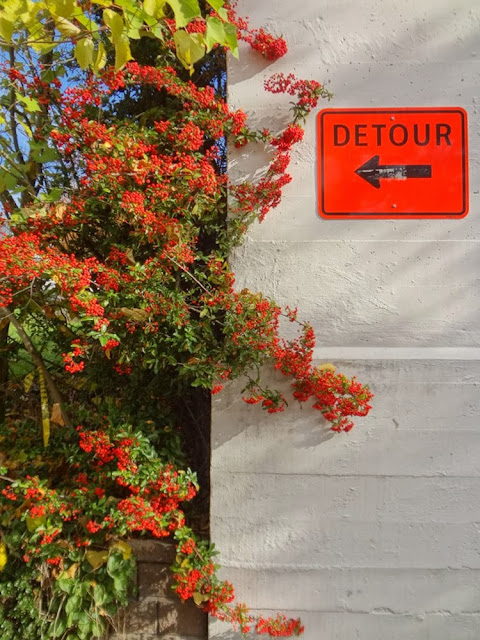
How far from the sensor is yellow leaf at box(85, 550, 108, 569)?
2277 millimetres

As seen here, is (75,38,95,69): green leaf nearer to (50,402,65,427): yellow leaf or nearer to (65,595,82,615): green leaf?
(50,402,65,427): yellow leaf

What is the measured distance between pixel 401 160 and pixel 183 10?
4.51 feet

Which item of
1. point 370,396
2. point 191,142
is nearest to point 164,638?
point 370,396

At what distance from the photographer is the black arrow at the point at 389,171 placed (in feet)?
8.00

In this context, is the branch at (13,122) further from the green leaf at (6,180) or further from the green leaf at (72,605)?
A: the green leaf at (72,605)

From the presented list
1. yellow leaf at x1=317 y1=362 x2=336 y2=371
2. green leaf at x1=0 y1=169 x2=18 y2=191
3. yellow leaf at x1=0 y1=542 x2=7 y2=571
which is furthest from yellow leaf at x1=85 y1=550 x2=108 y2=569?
green leaf at x1=0 y1=169 x2=18 y2=191

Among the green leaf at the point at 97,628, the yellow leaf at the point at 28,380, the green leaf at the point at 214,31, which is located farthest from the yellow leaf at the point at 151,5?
the green leaf at the point at 97,628

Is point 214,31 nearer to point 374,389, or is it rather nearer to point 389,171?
point 389,171

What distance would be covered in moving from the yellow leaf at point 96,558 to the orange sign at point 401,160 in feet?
6.93

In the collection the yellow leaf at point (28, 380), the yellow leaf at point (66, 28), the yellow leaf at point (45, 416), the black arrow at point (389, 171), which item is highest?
the yellow leaf at point (66, 28)

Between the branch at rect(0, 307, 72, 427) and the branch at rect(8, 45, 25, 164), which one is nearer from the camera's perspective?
the branch at rect(0, 307, 72, 427)

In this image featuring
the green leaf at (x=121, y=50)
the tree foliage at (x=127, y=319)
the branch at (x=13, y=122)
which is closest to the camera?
the green leaf at (x=121, y=50)

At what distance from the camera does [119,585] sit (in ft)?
7.38

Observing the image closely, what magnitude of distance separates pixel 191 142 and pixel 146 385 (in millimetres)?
1248
